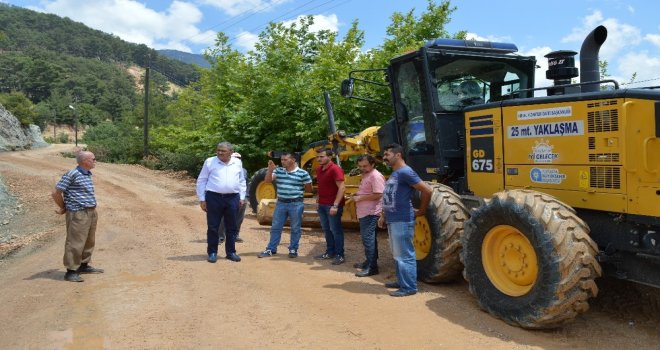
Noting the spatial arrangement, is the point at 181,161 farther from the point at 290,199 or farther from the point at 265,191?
the point at 290,199

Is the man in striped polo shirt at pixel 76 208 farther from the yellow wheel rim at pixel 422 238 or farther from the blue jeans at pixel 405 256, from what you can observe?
the yellow wheel rim at pixel 422 238

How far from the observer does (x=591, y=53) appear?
19.2 feet

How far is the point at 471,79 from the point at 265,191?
6.08 meters

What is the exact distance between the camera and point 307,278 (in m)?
6.58

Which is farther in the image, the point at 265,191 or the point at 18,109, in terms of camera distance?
the point at 18,109

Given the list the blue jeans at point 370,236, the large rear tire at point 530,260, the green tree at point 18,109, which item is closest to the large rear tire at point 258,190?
the blue jeans at point 370,236

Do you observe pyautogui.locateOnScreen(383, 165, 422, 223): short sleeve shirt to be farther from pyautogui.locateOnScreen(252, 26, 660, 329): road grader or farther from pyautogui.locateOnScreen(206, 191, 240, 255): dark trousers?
pyautogui.locateOnScreen(206, 191, 240, 255): dark trousers

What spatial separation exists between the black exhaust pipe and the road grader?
0.01 metres

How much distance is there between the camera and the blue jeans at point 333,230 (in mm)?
7566

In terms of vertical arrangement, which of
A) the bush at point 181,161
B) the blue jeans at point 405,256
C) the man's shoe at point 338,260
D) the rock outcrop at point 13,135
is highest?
the rock outcrop at point 13,135

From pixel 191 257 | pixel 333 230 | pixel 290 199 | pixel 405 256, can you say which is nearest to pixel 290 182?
pixel 290 199

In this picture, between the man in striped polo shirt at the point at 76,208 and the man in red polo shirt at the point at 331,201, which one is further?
the man in red polo shirt at the point at 331,201

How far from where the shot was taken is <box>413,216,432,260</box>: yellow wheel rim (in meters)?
6.23

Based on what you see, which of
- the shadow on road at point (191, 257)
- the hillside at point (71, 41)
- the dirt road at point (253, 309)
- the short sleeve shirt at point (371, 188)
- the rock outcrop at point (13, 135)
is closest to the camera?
the dirt road at point (253, 309)
